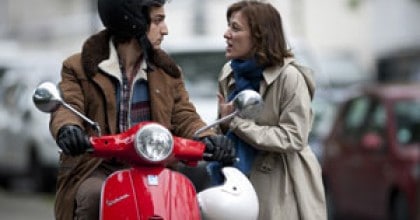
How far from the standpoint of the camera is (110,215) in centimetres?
590

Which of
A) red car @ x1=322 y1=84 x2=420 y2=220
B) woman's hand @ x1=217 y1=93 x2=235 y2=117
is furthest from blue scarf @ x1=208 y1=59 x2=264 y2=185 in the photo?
red car @ x1=322 y1=84 x2=420 y2=220

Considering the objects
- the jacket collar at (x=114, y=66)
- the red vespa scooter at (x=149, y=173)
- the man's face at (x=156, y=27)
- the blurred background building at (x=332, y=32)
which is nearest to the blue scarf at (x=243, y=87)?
the man's face at (x=156, y=27)

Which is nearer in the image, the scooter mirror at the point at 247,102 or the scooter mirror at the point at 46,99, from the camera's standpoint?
the scooter mirror at the point at 46,99

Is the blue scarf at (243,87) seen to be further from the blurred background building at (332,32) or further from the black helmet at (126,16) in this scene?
the blurred background building at (332,32)

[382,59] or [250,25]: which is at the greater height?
[250,25]

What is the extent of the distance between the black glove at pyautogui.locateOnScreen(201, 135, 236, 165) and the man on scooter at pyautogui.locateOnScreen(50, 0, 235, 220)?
0.09 meters

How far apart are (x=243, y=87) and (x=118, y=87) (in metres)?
0.69

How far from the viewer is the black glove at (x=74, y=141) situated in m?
5.85

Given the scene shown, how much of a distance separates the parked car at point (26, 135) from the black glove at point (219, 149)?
1372 cm

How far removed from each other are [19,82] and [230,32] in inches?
598

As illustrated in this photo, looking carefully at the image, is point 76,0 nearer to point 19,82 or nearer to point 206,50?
point 19,82

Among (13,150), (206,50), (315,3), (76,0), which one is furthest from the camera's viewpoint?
(76,0)

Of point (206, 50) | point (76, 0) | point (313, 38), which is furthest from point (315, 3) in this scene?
point (206, 50)

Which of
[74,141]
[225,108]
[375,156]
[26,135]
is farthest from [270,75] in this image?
[26,135]
